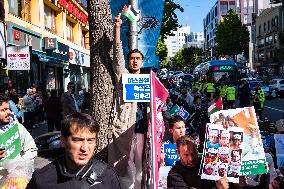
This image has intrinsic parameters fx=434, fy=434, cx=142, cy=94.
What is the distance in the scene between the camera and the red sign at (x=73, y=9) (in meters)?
27.1

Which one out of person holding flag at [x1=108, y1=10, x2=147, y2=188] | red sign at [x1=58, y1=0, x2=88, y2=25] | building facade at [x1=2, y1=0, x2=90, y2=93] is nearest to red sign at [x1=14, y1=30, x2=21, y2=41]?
building facade at [x1=2, y1=0, x2=90, y2=93]

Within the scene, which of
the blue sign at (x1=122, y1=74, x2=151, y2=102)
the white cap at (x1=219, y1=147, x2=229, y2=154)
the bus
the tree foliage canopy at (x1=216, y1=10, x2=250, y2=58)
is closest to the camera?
the white cap at (x1=219, y1=147, x2=229, y2=154)

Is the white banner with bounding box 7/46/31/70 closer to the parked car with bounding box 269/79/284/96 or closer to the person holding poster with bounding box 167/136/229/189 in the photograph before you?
the person holding poster with bounding box 167/136/229/189

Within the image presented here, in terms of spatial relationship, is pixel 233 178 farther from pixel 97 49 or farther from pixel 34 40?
pixel 34 40

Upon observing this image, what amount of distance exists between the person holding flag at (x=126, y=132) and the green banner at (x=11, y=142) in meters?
1.21

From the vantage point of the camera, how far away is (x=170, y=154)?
5402 mm

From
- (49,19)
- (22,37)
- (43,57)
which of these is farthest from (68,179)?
(49,19)

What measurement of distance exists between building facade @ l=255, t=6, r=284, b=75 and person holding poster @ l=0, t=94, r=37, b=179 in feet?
217

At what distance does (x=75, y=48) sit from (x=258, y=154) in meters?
29.1

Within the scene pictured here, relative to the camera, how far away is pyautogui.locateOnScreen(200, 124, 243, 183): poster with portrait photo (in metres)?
4.18

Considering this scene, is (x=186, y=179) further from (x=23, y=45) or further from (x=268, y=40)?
(x=268, y=40)

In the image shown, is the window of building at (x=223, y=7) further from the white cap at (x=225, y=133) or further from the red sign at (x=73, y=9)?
the white cap at (x=225, y=133)

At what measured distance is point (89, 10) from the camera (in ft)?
19.6

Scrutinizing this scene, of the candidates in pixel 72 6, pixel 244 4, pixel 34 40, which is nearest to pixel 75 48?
pixel 72 6
